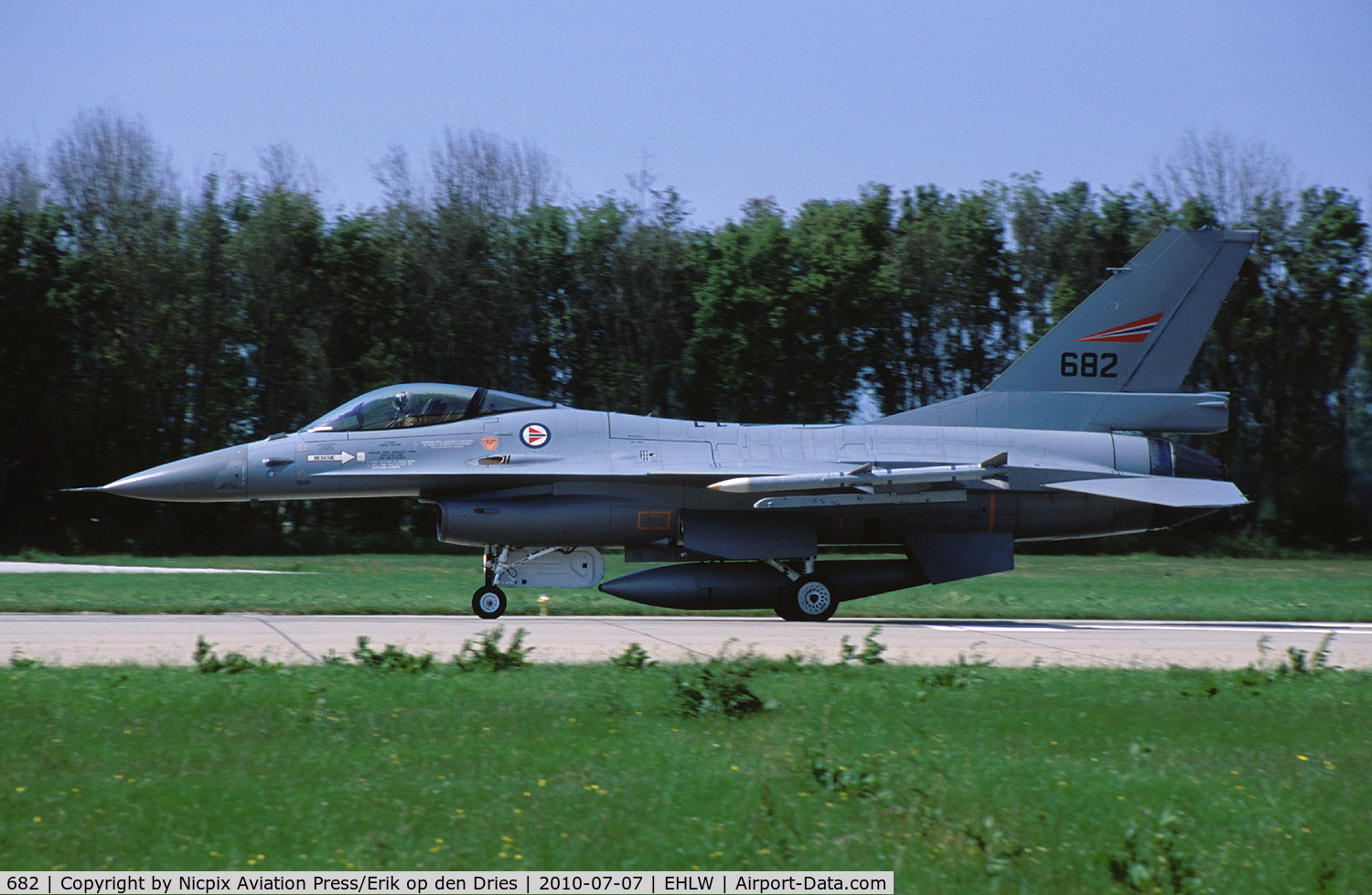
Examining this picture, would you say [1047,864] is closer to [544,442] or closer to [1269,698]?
[1269,698]

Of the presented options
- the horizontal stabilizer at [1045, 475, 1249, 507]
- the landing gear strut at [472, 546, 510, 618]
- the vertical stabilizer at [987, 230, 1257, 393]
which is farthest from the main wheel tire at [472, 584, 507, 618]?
the vertical stabilizer at [987, 230, 1257, 393]

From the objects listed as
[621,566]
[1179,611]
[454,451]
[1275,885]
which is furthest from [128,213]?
[1275,885]

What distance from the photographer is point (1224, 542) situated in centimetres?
3422

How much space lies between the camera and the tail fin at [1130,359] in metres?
17.6


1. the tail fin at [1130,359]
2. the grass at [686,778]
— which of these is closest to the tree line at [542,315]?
the tail fin at [1130,359]

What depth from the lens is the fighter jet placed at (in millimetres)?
15867

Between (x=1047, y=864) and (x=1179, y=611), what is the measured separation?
14112 mm

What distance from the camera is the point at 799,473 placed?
1644 cm

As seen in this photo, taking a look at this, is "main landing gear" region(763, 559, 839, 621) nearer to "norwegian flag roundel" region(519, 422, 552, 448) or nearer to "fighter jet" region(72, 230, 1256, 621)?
"fighter jet" region(72, 230, 1256, 621)

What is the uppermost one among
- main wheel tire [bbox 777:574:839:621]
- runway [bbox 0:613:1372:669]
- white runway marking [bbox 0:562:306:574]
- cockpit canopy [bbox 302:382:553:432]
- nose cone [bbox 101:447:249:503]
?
cockpit canopy [bbox 302:382:553:432]
